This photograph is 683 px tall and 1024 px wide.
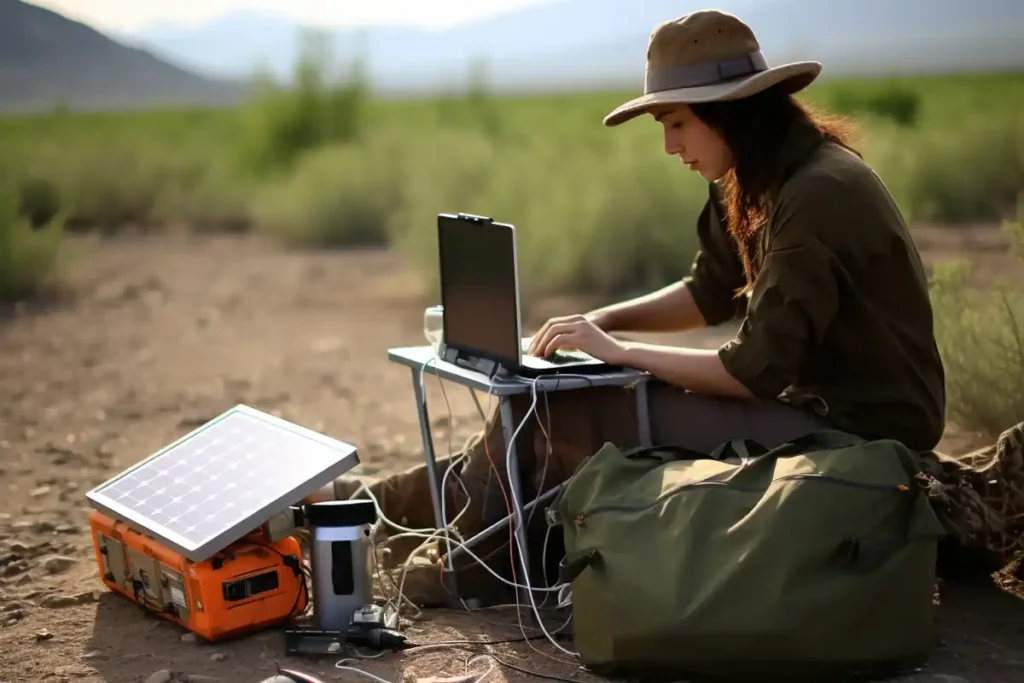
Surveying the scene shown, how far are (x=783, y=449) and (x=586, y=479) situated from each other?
0.44 meters

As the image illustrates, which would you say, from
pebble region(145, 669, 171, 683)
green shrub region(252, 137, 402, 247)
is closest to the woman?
pebble region(145, 669, 171, 683)

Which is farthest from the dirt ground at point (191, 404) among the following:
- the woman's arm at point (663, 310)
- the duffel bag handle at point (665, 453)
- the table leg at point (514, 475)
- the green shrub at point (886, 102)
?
the green shrub at point (886, 102)

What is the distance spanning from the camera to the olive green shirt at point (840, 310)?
331cm

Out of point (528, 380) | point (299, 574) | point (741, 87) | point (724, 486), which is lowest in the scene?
point (299, 574)

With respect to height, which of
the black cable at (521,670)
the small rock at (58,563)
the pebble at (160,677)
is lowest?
the small rock at (58,563)

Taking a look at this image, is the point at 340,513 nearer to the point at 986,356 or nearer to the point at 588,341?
the point at 588,341

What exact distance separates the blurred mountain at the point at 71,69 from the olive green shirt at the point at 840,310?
1327 centimetres

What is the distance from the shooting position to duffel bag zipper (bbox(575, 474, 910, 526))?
3.05m

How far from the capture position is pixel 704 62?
3.52m

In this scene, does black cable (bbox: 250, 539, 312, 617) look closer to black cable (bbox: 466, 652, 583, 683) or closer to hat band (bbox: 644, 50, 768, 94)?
black cable (bbox: 466, 652, 583, 683)

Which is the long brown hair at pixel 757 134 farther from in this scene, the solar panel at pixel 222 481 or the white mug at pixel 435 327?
the solar panel at pixel 222 481

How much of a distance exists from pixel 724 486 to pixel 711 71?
1.03m

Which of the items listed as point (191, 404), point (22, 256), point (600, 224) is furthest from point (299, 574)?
point (22, 256)

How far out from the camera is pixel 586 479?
10.7 ft
